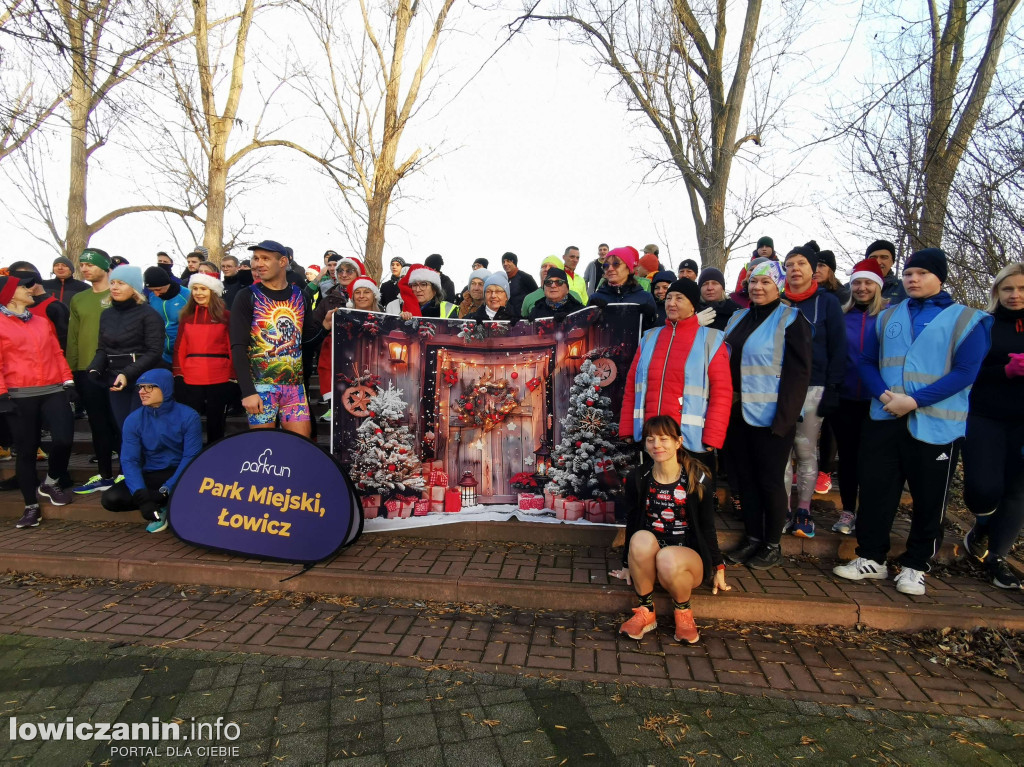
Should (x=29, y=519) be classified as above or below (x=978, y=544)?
below

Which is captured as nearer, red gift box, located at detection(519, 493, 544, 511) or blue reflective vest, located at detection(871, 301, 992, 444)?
blue reflective vest, located at detection(871, 301, 992, 444)

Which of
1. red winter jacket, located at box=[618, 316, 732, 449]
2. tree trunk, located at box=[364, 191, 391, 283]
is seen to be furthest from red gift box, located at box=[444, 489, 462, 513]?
tree trunk, located at box=[364, 191, 391, 283]

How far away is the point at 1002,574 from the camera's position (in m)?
3.68

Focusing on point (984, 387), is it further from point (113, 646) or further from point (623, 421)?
point (113, 646)

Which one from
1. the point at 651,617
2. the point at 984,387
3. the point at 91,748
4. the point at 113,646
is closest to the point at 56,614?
the point at 113,646

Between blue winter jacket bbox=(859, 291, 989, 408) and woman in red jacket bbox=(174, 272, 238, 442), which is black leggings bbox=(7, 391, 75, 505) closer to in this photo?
woman in red jacket bbox=(174, 272, 238, 442)

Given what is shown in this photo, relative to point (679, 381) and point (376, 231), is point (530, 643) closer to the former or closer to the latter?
point (679, 381)

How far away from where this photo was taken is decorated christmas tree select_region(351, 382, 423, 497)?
4730 mm

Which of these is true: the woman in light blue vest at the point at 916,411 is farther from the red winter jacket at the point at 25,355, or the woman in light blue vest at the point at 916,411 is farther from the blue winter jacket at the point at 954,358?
the red winter jacket at the point at 25,355

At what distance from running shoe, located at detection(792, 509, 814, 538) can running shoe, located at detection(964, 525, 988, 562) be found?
111 centimetres

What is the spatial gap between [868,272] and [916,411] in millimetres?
1344

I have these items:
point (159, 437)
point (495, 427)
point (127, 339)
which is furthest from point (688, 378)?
point (127, 339)

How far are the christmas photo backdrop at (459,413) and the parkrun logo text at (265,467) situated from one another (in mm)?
641

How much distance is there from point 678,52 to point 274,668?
1220 cm
